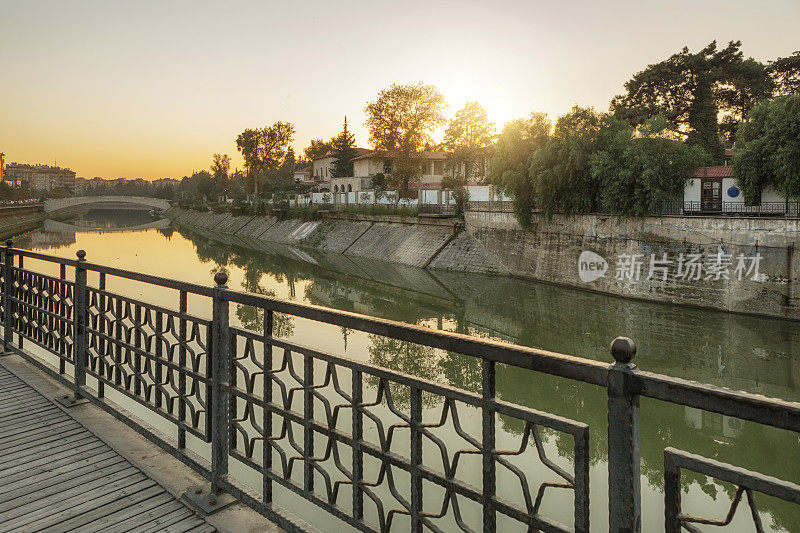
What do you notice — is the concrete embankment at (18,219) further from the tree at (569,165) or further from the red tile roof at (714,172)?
the red tile roof at (714,172)

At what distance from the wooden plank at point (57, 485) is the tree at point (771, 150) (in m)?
23.1

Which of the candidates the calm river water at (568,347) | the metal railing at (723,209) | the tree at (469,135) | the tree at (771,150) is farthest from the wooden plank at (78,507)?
the tree at (469,135)

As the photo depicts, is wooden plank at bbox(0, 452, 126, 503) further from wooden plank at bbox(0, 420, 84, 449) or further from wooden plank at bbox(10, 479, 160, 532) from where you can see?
wooden plank at bbox(0, 420, 84, 449)

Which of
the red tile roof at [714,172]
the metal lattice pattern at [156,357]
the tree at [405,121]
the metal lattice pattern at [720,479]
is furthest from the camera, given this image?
the tree at [405,121]

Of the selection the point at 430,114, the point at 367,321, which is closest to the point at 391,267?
the point at 430,114

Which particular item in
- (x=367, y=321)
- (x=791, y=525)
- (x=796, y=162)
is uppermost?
(x=796, y=162)

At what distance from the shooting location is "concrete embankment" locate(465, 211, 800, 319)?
1753 centimetres

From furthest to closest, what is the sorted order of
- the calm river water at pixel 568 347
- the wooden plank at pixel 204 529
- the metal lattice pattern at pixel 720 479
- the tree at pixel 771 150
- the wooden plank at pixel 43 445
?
1. the tree at pixel 771 150
2. the calm river water at pixel 568 347
3. the wooden plank at pixel 43 445
4. the wooden plank at pixel 204 529
5. the metal lattice pattern at pixel 720 479

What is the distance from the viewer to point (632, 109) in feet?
120

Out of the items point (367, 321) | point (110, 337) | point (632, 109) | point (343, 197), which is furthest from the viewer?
point (343, 197)

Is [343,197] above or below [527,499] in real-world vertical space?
above

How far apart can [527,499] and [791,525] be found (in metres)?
5.97

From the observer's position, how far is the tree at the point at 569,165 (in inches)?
947

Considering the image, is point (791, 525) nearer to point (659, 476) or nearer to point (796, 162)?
point (659, 476)
